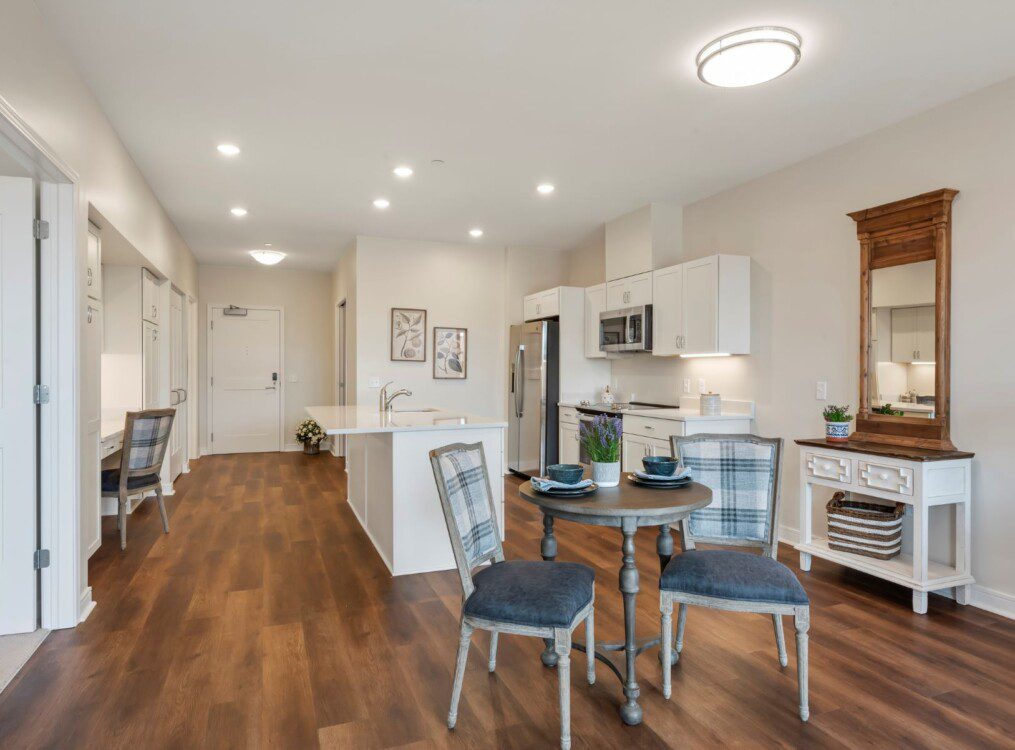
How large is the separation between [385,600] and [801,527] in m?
2.44

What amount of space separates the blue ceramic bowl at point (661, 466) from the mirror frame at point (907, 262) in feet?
5.89

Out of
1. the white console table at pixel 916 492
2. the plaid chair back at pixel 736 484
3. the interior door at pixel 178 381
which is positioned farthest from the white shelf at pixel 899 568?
the interior door at pixel 178 381

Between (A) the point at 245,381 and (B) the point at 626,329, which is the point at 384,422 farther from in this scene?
(A) the point at 245,381

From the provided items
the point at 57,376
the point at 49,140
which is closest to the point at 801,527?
the point at 57,376

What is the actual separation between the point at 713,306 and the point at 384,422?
8.23ft

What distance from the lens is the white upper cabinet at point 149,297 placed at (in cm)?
505

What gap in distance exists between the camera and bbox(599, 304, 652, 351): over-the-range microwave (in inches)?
205

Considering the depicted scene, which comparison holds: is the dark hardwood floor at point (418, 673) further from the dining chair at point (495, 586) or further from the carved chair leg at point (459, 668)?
the dining chair at point (495, 586)

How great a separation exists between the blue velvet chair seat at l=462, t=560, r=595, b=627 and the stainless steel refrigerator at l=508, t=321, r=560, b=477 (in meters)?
4.08

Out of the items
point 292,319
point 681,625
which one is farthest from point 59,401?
point 292,319

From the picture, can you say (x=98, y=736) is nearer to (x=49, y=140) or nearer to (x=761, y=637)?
(x=49, y=140)

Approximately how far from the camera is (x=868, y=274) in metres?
3.60

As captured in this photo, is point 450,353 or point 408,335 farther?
→ point 450,353

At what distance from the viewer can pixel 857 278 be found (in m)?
3.71
